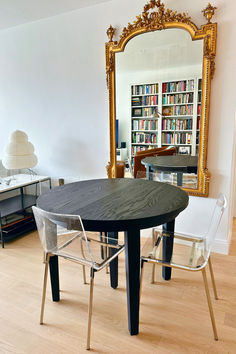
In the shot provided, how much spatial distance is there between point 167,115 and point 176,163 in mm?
Result: 509

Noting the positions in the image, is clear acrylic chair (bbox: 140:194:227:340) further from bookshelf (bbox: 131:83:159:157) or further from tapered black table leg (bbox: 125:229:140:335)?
bookshelf (bbox: 131:83:159:157)

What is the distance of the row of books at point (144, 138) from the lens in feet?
9.04

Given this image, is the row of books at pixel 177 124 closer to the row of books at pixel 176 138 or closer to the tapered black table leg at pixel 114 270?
the row of books at pixel 176 138

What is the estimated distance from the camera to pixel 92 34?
2.80 metres

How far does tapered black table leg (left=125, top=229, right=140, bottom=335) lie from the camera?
57.1 inches

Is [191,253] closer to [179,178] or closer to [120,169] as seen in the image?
[179,178]

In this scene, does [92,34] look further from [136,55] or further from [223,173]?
[223,173]

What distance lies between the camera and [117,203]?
5.25 ft

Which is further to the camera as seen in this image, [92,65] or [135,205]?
[92,65]

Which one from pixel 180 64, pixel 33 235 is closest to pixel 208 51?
pixel 180 64

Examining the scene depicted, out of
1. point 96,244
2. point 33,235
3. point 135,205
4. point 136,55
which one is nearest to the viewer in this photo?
point 135,205

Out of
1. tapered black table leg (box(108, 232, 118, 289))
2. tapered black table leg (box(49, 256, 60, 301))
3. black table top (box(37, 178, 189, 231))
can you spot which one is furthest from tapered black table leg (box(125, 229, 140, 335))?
tapered black table leg (box(49, 256, 60, 301))

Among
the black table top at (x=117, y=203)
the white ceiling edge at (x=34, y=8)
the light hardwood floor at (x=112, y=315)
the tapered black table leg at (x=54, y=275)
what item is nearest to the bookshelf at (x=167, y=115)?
the black table top at (x=117, y=203)

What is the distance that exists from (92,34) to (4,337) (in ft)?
9.38
